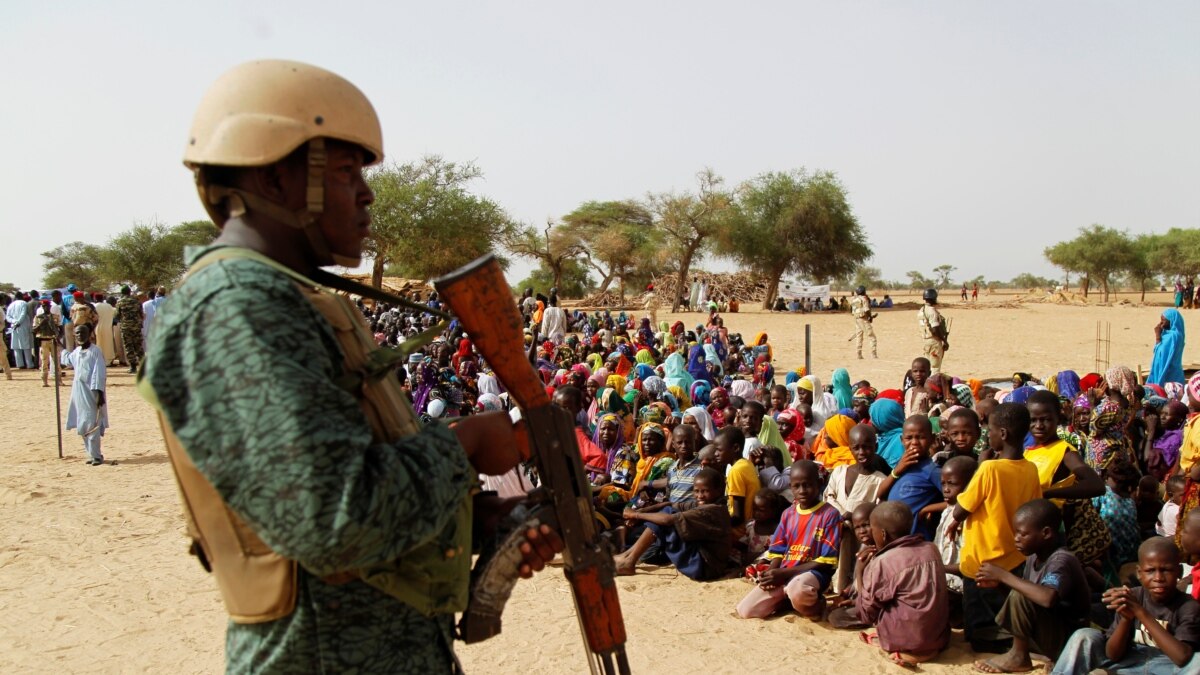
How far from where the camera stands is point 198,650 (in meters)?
4.67

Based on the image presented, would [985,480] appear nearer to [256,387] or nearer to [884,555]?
[884,555]

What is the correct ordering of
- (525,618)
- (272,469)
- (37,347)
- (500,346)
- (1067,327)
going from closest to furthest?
(272,469) → (500,346) → (525,618) → (37,347) → (1067,327)

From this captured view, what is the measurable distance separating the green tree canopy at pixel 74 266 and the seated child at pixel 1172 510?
49011 mm

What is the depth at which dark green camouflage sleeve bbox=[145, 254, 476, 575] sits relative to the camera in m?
1.18

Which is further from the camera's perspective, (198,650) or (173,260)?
(173,260)

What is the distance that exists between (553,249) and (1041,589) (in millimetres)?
45022

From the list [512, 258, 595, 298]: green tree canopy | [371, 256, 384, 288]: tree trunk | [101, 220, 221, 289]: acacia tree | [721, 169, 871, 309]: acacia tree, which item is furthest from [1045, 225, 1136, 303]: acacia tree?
[101, 220, 221, 289]: acacia tree

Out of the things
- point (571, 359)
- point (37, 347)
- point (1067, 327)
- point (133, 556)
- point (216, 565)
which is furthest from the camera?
point (1067, 327)

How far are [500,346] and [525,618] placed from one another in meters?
3.76

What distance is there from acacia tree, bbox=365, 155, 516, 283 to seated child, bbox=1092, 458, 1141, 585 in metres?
30.3

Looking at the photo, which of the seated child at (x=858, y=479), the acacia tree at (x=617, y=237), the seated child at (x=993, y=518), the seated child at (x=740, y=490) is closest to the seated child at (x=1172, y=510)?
the seated child at (x=993, y=518)

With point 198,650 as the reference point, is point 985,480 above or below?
above

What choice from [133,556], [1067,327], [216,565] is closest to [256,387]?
[216,565]

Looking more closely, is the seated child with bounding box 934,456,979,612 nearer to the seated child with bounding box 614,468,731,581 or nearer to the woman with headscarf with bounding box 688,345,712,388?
the seated child with bounding box 614,468,731,581
